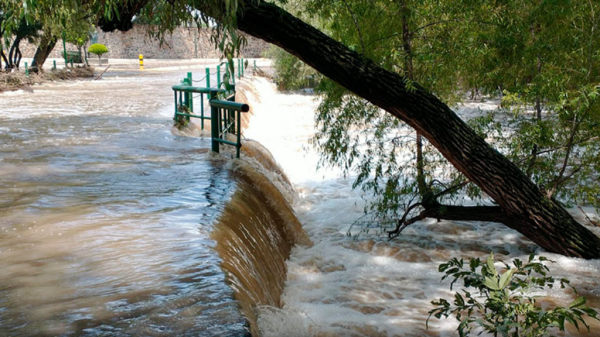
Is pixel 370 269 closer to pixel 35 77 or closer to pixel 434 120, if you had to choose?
pixel 434 120

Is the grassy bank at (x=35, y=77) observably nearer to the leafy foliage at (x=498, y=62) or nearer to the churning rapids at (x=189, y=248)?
the churning rapids at (x=189, y=248)

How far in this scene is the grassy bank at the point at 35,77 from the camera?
17.4 meters

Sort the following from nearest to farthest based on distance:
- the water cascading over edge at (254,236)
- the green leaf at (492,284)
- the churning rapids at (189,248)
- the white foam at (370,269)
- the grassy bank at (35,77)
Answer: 1. the green leaf at (492,284)
2. the churning rapids at (189,248)
3. the water cascading over edge at (254,236)
4. the white foam at (370,269)
5. the grassy bank at (35,77)

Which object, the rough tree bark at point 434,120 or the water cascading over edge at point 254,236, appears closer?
the water cascading over edge at point 254,236

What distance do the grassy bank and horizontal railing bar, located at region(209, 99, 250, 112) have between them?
12.0 metres

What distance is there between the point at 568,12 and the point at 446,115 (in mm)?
1747

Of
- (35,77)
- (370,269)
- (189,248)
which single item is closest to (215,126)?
(370,269)

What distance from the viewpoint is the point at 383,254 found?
7254 mm

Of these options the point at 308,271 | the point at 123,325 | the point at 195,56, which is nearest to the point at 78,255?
the point at 123,325

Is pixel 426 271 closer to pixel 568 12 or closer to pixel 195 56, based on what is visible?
pixel 568 12

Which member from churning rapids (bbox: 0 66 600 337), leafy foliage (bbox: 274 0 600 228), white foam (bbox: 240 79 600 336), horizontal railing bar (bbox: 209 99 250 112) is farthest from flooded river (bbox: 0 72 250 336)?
leafy foliage (bbox: 274 0 600 228)

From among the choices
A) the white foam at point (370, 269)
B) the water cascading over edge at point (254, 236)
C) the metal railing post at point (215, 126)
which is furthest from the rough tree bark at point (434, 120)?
the metal railing post at point (215, 126)

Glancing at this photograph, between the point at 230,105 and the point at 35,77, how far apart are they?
1551cm

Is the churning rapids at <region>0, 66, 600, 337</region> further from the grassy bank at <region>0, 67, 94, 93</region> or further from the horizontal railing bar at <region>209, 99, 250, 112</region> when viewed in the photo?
the grassy bank at <region>0, 67, 94, 93</region>
